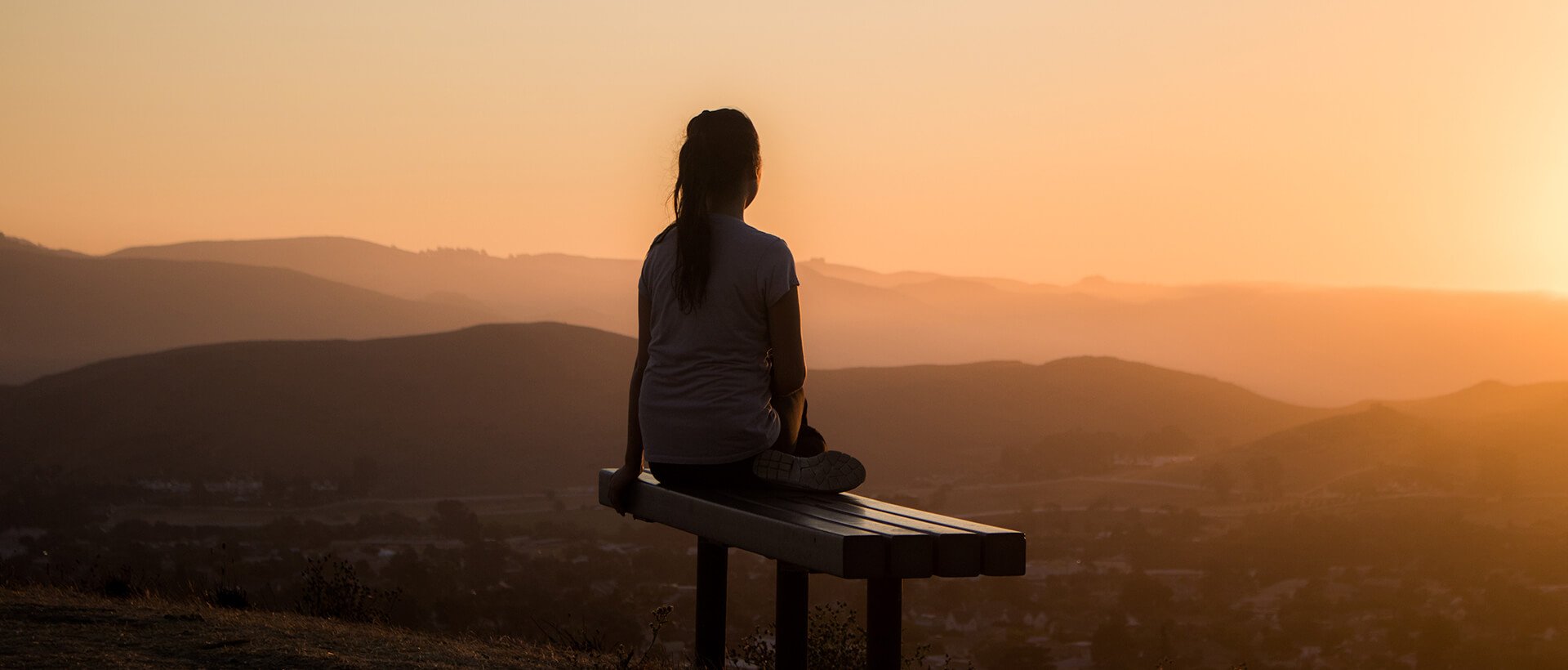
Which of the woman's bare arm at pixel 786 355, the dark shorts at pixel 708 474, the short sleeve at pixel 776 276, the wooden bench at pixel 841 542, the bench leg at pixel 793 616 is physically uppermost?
the short sleeve at pixel 776 276

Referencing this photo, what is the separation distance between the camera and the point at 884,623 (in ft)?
13.4

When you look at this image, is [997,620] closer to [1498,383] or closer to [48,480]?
[48,480]

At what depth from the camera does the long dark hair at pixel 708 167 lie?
4.90 m

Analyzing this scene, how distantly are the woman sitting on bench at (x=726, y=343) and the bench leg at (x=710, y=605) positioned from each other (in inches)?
30.0

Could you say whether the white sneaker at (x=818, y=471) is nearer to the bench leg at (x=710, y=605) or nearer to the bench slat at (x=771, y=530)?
the bench slat at (x=771, y=530)

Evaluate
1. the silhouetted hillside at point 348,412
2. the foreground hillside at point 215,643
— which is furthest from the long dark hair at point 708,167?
the silhouetted hillside at point 348,412

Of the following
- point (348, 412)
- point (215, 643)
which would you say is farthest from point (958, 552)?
point (348, 412)

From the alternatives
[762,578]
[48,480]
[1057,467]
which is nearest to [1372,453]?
[1057,467]

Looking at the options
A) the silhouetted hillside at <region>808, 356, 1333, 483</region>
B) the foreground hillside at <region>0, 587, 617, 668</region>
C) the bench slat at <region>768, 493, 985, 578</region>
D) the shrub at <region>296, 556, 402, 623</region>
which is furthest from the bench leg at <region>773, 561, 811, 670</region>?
the silhouetted hillside at <region>808, 356, 1333, 483</region>

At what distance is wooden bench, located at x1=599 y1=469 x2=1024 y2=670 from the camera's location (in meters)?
3.75

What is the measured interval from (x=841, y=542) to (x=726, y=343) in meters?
1.30

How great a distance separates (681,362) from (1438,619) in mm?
54080

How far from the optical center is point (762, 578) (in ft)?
173

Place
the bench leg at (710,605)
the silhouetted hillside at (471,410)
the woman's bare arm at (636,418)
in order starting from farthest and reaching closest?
the silhouetted hillside at (471,410), the bench leg at (710,605), the woman's bare arm at (636,418)
